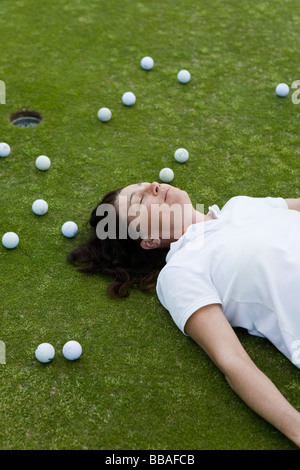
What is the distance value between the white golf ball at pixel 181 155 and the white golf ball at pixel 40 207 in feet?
3.50

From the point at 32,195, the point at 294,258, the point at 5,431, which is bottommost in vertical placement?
the point at 5,431

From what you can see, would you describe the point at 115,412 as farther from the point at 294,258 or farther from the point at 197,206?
the point at 197,206

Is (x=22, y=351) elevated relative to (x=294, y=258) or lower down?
lower down

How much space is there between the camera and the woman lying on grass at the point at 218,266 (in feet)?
8.98

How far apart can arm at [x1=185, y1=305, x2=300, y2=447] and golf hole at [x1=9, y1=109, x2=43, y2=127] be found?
2568 millimetres

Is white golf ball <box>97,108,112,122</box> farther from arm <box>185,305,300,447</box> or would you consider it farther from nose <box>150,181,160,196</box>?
arm <box>185,305,300,447</box>

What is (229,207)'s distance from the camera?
344 cm

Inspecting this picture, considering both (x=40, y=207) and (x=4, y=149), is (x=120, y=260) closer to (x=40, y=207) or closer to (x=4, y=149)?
(x=40, y=207)

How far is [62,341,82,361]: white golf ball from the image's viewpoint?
296cm

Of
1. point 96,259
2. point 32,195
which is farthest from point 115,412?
point 32,195

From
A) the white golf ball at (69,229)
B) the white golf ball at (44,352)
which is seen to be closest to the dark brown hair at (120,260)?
the white golf ball at (69,229)

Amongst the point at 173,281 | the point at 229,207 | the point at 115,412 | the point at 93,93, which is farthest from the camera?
the point at 93,93

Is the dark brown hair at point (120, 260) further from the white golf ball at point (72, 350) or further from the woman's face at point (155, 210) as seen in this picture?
the white golf ball at point (72, 350)
